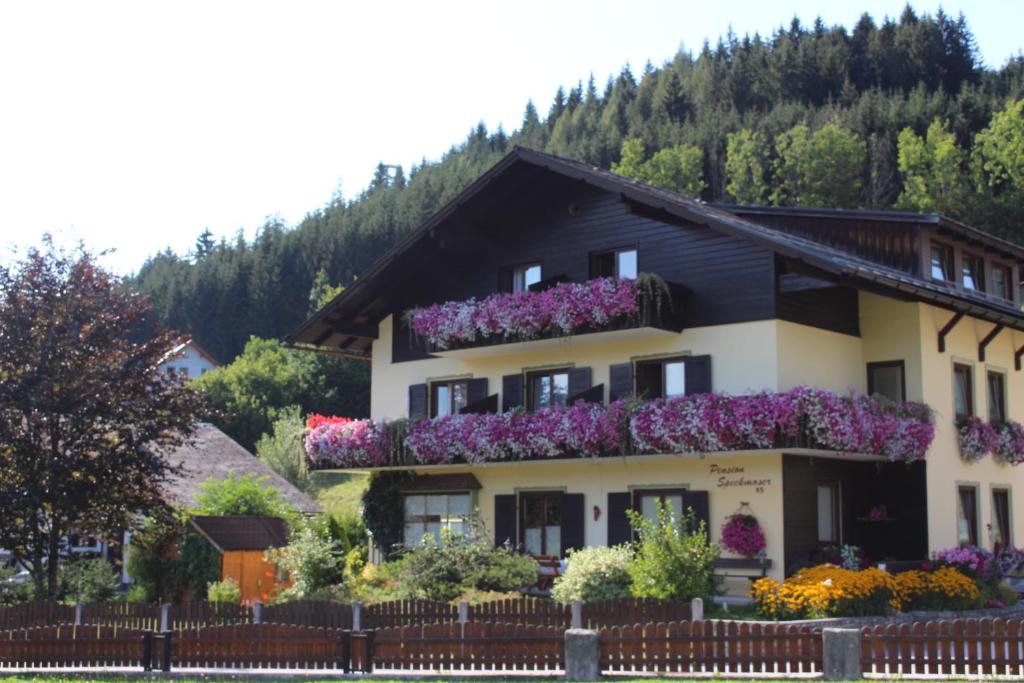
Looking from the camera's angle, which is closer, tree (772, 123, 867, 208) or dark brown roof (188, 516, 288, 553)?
dark brown roof (188, 516, 288, 553)

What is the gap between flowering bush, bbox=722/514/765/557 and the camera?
24250 millimetres

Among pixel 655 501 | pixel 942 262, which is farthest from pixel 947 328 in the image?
pixel 655 501

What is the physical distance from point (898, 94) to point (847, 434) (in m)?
82.2

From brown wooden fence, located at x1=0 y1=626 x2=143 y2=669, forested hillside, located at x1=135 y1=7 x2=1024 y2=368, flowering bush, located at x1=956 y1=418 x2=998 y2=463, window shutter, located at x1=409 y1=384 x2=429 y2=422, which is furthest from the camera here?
forested hillside, located at x1=135 y1=7 x2=1024 y2=368

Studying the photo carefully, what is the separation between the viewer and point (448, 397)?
30859 millimetres

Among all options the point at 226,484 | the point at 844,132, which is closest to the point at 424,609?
the point at 226,484

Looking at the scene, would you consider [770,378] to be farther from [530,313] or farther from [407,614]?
[407,614]

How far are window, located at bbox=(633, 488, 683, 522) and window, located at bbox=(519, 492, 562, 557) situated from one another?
209 centimetres

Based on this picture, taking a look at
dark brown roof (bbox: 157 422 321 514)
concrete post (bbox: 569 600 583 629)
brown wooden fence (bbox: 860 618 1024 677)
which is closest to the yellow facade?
concrete post (bbox: 569 600 583 629)

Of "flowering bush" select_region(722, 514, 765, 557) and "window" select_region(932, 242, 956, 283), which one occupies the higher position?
"window" select_region(932, 242, 956, 283)

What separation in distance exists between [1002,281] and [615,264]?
10.5m

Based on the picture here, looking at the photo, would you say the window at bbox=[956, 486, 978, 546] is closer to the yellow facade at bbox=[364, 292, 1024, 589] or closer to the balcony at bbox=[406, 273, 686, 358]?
the yellow facade at bbox=[364, 292, 1024, 589]

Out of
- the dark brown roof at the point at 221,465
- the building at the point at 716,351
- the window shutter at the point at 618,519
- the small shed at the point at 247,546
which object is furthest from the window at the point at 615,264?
the dark brown roof at the point at 221,465

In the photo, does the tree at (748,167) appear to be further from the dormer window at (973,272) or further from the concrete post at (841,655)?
the concrete post at (841,655)
